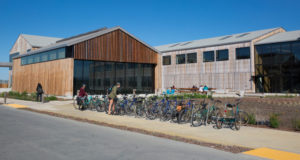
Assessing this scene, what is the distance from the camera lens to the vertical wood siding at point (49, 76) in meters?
24.8

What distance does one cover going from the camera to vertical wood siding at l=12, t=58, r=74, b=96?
975 inches

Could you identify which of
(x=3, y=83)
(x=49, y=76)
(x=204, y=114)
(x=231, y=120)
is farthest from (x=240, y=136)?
(x=3, y=83)

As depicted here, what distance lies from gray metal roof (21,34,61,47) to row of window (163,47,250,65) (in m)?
22.2

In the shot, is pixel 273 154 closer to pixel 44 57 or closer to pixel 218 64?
pixel 44 57

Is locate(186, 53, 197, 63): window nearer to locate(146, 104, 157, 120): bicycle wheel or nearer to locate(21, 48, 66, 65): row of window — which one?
locate(21, 48, 66, 65): row of window

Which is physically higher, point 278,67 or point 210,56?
point 210,56

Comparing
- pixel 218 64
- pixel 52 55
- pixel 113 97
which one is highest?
pixel 52 55

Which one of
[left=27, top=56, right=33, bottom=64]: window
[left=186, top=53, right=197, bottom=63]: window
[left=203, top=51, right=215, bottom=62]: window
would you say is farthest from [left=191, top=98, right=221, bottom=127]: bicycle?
[left=186, top=53, right=197, bottom=63]: window

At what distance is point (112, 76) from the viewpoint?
Answer: 28.5 m

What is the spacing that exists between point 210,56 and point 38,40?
1263 inches

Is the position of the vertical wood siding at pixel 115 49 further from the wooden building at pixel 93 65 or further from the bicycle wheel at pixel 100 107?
the bicycle wheel at pixel 100 107

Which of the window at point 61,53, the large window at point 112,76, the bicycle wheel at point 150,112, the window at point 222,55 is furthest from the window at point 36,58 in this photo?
the window at point 222,55

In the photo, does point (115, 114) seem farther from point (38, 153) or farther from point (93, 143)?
point (38, 153)

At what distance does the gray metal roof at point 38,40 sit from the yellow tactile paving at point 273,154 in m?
45.3
